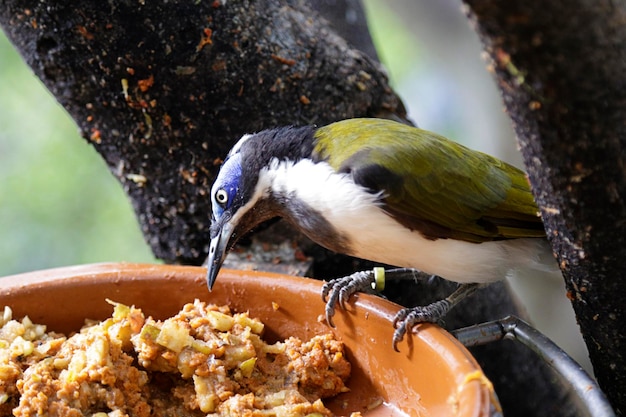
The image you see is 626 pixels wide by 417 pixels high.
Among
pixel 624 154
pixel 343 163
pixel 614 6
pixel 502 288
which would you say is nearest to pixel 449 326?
pixel 502 288

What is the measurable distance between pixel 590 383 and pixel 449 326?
1.08 m

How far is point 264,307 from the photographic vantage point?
2.37 metres

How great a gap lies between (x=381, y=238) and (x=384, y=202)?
0.11m

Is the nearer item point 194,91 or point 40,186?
point 194,91

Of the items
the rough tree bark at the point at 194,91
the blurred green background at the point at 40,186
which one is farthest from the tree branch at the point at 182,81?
the blurred green background at the point at 40,186

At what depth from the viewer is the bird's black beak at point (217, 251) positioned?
7.59 feet

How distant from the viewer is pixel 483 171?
2492 mm

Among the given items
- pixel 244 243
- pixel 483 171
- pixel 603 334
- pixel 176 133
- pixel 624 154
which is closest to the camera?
pixel 624 154

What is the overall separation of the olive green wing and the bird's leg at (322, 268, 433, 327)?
0.80 feet

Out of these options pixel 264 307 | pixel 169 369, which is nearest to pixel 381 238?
pixel 264 307

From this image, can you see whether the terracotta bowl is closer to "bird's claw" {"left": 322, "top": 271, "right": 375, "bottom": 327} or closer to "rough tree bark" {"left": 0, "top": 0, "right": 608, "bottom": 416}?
"bird's claw" {"left": 322, "top": 271, "right": 375, "bottom": 327}

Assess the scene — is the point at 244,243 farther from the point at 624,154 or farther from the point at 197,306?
the point at 624,154

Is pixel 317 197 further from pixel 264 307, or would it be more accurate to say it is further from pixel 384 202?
pixel 264 307

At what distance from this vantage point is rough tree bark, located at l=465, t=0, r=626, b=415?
1.40 metres
